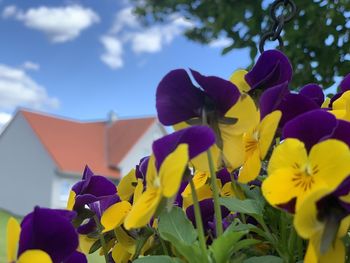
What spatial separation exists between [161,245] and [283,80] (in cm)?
20

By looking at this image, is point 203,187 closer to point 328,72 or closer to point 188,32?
point 328,72

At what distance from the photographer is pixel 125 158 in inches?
664

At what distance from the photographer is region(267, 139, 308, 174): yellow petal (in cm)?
36

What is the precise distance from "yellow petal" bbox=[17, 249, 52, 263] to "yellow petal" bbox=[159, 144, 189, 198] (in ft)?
0.31

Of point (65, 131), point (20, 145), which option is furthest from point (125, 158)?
point (20, 145)

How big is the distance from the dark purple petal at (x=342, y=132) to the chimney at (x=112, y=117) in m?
19.3

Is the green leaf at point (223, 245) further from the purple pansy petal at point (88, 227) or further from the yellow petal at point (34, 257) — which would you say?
the purple pansy petal at point (88, 227)

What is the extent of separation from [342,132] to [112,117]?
64.4 ft

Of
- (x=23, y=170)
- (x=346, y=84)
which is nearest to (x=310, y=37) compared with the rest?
(x=346, y=84)

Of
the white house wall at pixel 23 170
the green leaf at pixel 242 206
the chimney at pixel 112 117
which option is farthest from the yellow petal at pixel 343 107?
the chimney at pixel 112 117

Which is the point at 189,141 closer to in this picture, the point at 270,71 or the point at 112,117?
the point at 270,71

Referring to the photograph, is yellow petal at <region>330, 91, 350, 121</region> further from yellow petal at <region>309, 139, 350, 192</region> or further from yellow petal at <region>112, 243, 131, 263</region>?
yellow petal at <region>112, 243, 131, 263</region>

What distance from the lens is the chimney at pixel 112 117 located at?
64.3ft

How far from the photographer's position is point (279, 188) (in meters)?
0.35
